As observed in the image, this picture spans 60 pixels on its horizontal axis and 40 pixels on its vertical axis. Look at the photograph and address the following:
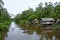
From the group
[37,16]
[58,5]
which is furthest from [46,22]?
[37,16]

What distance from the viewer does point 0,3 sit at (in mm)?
54844

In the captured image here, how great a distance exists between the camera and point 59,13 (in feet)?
217

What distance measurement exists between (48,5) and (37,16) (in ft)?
24.1

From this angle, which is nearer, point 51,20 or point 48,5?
point 51,20

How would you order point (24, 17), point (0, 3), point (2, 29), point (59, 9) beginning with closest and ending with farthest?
point (2, 29) → point (0, 3) → point (59, 9) → point (24, 17)

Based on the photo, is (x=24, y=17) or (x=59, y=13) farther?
(x=24, y=17)

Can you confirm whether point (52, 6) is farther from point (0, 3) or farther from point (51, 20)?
point (0, 3)

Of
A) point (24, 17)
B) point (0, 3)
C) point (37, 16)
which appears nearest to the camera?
point (0, 3)

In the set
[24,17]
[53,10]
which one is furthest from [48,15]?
[24,17]

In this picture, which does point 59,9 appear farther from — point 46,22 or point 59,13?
point 46,22

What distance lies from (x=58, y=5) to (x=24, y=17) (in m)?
40.2

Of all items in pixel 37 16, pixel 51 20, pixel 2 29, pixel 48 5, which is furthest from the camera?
pixel 37 16

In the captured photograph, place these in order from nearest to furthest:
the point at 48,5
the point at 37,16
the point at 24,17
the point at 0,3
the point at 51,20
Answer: the point at 0,3 < the point at 51,20 < the point at 48,5 < the point at 37,16 < the point at 24,17

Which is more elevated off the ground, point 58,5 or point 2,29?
point 58,5
